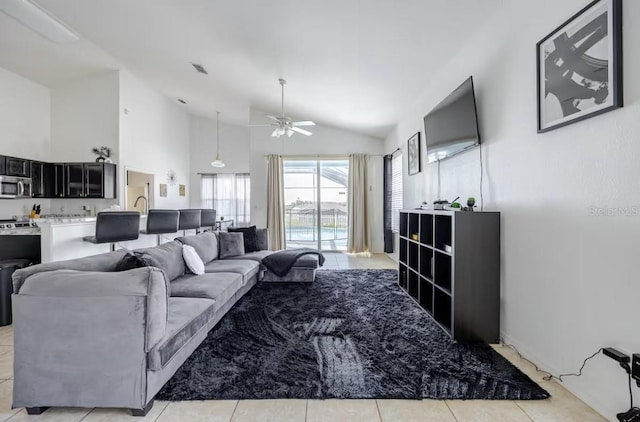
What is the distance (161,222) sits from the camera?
4.65 metres

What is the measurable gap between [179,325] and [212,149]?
24.6ft

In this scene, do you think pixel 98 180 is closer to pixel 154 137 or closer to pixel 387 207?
pixel 154 137

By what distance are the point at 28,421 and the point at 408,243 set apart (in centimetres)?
360

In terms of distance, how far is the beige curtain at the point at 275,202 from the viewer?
696 cm

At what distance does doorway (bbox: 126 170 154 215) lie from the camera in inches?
271

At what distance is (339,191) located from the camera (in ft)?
24.0

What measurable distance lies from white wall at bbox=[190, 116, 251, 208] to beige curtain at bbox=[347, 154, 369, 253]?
3.25 m

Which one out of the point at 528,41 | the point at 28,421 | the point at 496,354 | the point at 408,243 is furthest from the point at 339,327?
the point at 528,41

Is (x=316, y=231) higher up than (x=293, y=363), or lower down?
higher up

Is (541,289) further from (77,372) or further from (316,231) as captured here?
(316,231)

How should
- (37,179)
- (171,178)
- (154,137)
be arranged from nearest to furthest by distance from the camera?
(37,179) < (154,137) < (171,178)

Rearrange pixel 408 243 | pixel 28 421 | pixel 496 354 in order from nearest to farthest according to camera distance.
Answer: pixel 28 421
pixel 496 354
pixel 408 243

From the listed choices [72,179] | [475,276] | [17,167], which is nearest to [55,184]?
[72,179]

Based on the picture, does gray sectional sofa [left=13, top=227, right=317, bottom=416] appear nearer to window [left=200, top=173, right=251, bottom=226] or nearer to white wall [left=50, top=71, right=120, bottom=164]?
white wall [left=50, top=71, right=120, bottom=164]
